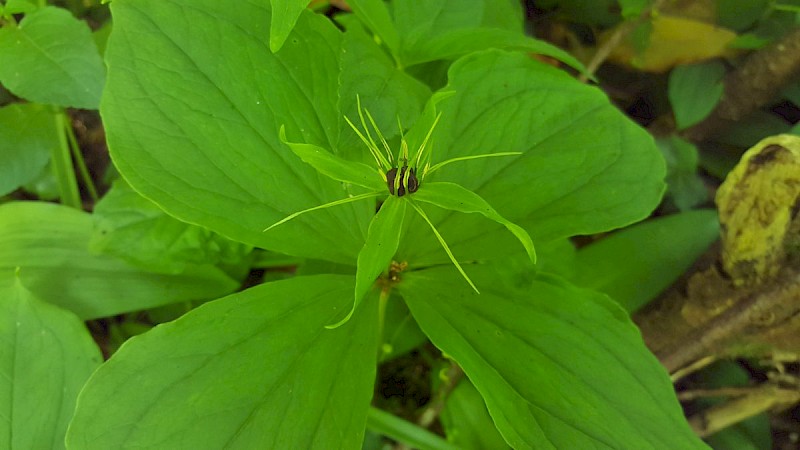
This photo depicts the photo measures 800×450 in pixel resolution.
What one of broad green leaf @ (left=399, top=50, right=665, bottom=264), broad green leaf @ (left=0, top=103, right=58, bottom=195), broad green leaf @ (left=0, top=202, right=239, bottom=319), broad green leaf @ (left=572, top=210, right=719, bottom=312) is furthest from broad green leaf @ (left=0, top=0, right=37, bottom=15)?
broad green leaf @ (left=572, top=210, right=719, bottom=312)

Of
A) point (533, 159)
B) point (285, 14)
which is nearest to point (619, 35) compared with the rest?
point (533, 159)

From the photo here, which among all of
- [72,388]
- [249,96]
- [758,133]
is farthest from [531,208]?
[758,133]

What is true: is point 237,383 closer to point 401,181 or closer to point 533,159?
point 401,181

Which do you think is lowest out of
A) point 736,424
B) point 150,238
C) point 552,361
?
point 736,424

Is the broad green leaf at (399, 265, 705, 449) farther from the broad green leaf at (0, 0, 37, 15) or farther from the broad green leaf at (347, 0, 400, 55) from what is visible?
the broad green leaf at (0, 0, 37, 15)

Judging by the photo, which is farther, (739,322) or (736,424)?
(736,424)

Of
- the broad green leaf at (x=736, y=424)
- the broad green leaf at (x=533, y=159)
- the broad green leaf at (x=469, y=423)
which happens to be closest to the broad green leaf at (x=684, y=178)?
the broad green leaf at (x=736, y=424)
